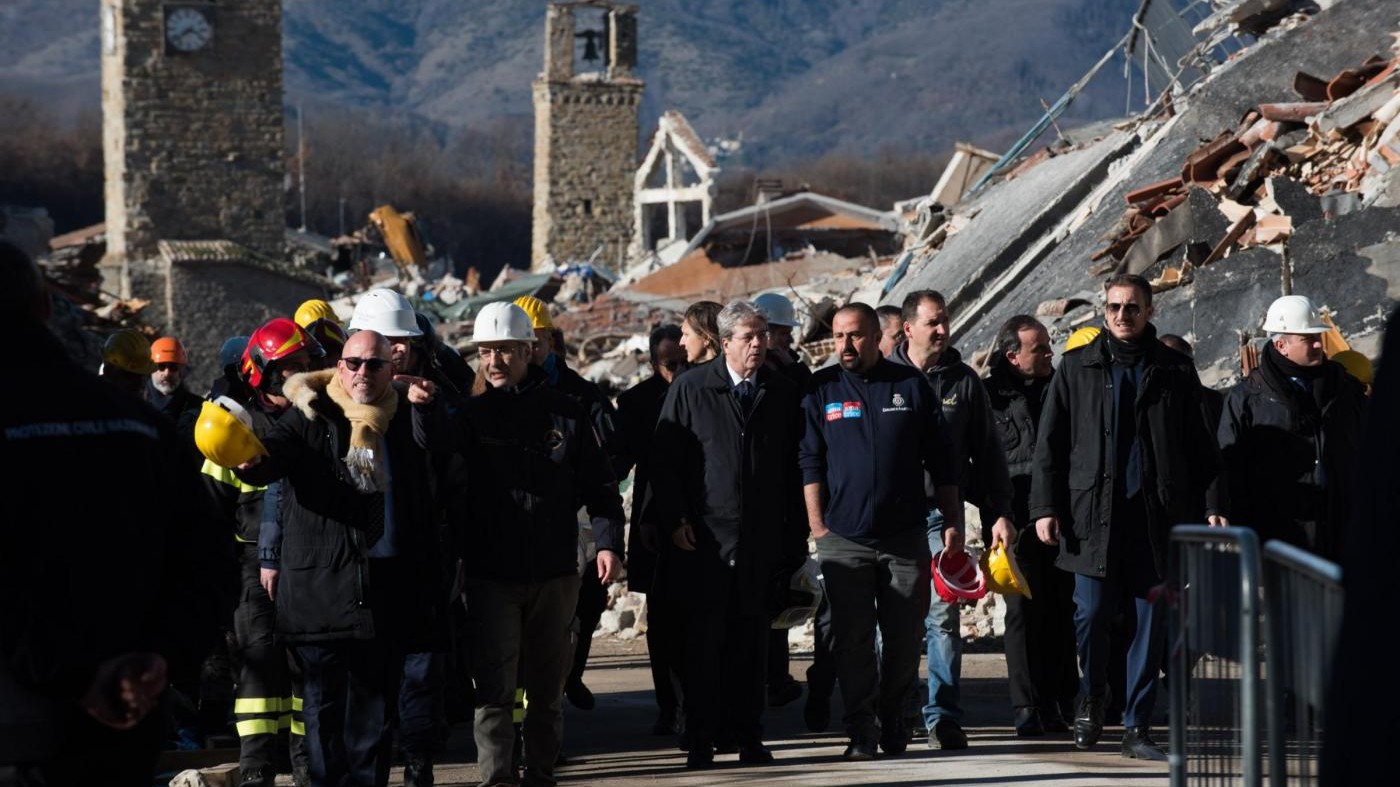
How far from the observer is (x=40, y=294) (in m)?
4.80

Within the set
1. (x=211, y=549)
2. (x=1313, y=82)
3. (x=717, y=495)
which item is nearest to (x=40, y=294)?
(x=211, y=549)

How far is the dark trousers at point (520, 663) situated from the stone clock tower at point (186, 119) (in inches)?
1502

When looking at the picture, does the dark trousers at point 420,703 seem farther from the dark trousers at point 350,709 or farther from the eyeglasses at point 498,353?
the eyeglasses at point 498,353

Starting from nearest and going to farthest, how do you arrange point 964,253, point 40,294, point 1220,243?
1. point 40,294
2. point 1220,243
3. point 964,253

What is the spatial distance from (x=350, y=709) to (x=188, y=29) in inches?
1561

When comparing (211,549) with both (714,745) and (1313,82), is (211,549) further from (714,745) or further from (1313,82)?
(1313,82)

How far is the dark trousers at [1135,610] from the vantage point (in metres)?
8.38

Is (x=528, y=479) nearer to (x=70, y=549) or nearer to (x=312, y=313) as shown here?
(x=312, y=313)

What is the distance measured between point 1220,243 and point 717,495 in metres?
7.44

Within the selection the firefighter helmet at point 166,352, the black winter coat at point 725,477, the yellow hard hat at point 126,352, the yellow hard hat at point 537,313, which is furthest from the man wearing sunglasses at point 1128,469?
the firefighter helmet at point 166,352

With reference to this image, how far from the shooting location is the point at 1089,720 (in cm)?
883

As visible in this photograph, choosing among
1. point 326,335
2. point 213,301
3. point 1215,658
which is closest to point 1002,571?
point 326,335

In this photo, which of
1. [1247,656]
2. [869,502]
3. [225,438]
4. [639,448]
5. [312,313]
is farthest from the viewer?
[639,448]

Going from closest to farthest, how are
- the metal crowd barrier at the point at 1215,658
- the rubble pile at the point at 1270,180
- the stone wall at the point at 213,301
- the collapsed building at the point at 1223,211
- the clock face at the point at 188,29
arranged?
the metal crowd barrier at the point at 1215,658 < the collapsed building at the point at 1223,211 < the rubble pile at the point at 1270,180 < the stone wall at the point at 213,301 < the clock face at the point at 188,29
